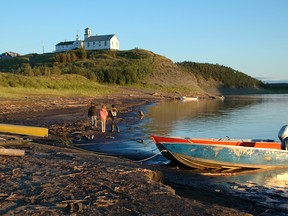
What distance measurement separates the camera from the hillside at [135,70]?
73375 mm

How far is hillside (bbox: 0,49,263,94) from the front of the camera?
73.4m

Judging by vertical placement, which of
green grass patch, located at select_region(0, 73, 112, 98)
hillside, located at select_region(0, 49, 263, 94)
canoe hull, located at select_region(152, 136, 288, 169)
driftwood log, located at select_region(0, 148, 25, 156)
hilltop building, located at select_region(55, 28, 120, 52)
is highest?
hilltop building, located at select_region(55, 28, 120, 52)

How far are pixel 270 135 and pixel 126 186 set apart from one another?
60.1 feet

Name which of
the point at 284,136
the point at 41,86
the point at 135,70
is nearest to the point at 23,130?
the point at 284,136

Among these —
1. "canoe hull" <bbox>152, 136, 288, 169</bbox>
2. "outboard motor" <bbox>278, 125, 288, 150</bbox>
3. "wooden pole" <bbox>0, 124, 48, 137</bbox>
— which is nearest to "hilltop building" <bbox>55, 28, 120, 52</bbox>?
"wooden pole" <bbox>0, 124, 48, 137</bbox>

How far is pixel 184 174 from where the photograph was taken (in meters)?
12.5

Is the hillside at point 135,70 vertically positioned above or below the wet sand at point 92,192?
above

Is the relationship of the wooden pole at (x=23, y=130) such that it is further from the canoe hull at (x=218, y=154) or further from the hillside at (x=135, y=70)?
the hillside at (x=135, y=70)

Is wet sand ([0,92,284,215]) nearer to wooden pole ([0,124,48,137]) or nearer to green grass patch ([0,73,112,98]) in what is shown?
wooden pole ([0,124,48,137])

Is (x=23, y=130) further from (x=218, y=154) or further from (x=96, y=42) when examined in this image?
(x=96, y=42)

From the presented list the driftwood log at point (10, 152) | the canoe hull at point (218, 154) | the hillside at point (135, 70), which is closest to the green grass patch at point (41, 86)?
the hillside at point (135, 70)

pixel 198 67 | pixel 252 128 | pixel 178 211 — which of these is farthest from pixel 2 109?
pixel 198 67

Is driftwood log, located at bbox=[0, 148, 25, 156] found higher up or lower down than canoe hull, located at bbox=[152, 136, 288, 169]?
higher up

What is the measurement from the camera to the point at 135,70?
3201 inches
